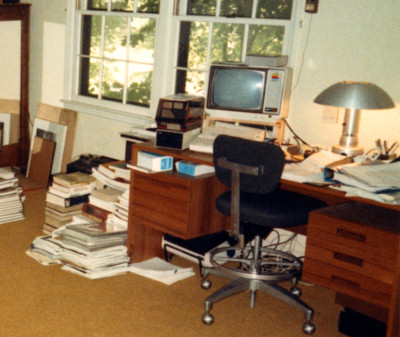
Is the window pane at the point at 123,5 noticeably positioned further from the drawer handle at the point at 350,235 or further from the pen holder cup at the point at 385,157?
the drawer handle at the point at 350,235

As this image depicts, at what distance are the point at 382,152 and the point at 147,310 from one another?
4.99 ft

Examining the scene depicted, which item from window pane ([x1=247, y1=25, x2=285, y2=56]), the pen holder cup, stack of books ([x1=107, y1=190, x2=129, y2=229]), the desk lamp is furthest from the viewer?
window pane ([x1=247, y1=25, x2=285, y2=56])

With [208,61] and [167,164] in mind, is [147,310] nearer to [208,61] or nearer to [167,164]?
[167,164]

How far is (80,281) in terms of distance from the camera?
3080 mm

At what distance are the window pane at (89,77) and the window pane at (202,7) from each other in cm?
107

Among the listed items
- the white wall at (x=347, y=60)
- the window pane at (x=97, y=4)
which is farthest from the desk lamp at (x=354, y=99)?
the window pane at (x=97, y=4)

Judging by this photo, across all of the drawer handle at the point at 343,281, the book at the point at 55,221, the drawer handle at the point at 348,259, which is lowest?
the book at the point at 55,221

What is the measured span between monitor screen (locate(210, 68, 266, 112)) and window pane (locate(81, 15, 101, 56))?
1700mm

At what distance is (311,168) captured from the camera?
2824mm

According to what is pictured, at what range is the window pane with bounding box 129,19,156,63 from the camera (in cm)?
425

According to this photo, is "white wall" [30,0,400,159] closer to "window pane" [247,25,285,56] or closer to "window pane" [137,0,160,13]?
"window pane" [247,25,285,56]

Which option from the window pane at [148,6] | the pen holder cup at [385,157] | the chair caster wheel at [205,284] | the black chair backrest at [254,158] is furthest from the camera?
the window pane at [148,6]

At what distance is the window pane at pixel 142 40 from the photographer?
4.25 m

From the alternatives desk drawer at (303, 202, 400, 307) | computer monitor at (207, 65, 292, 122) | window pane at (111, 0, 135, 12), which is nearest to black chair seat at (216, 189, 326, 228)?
desk drawer at (303, 202, 400, 307)
